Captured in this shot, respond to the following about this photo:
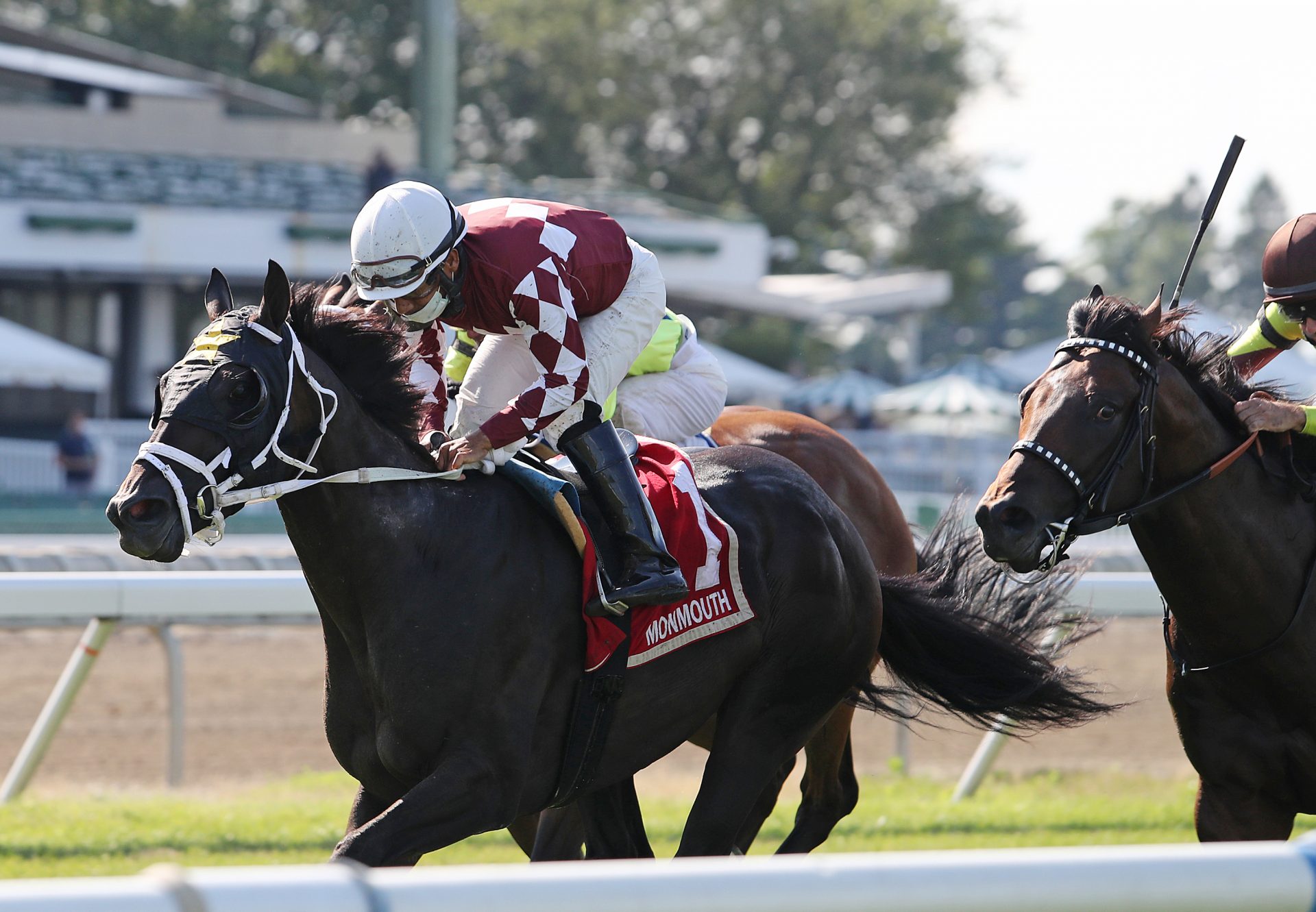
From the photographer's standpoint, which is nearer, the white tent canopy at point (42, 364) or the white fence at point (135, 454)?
the white fence at point (135, 454)

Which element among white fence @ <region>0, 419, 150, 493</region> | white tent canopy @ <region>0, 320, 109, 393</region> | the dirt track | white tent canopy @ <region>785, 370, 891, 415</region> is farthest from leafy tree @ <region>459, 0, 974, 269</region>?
the dirt track

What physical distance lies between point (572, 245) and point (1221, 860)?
7.42 feet

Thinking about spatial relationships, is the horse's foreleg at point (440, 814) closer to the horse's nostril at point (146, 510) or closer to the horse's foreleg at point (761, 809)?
the horse's nostril at point (146, 510)

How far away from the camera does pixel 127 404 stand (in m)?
20.4

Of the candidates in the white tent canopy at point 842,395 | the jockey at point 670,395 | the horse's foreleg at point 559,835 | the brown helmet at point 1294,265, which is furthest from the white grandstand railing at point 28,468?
the brown helmet at point 1294,265

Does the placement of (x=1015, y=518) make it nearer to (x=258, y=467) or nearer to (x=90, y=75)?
(x=258, y=467)

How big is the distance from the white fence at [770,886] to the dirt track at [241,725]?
4.19m

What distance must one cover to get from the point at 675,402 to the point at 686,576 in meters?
1.29

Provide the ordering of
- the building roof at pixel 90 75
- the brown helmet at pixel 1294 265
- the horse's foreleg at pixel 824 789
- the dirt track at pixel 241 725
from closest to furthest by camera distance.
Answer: the brown helmet at pixel 1294 265
the horse's foreleg at pixel 824 789
the dirt track at pixel 241 725
the building roof at pixel 90 75

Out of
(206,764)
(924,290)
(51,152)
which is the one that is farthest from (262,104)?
(206,764)

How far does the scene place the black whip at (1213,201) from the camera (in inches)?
153

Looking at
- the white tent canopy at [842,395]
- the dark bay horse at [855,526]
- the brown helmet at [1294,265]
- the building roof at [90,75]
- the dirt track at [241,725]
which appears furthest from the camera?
the building roof at [90,75]

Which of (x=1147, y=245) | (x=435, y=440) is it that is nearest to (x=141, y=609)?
(x=435, y=440)

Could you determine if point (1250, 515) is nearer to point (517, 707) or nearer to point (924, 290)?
point (517, 707)
